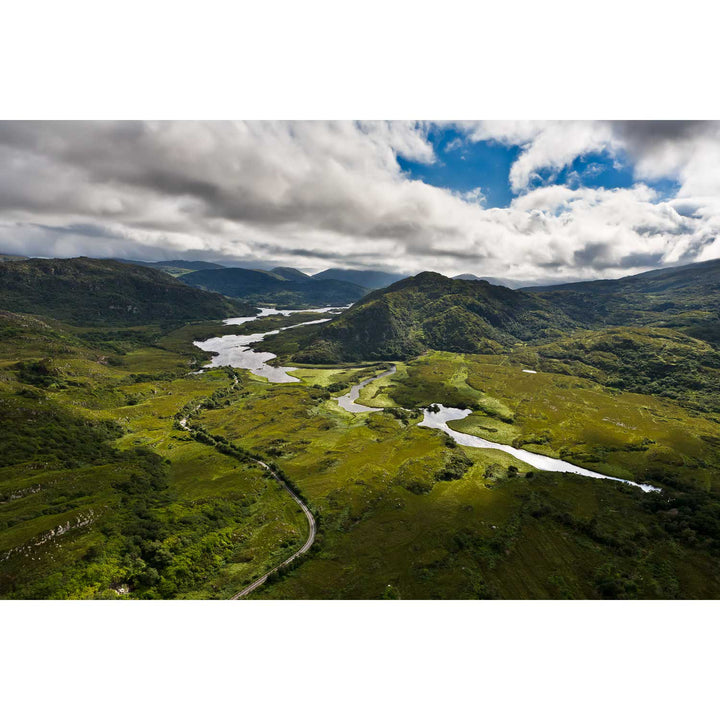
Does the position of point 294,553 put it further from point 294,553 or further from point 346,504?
point 346,504

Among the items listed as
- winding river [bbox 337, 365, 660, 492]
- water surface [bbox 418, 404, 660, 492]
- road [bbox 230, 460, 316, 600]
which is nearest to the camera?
road [bbox 230, 460, 316, 600]

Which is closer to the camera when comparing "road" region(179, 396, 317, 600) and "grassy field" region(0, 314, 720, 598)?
"road" region(179, 396, 317, 600)

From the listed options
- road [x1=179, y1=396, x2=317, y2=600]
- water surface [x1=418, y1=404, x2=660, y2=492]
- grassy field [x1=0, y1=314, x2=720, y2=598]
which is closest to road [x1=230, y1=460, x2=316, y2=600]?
road [x1=179, y1=396, x2=317, y2=600]

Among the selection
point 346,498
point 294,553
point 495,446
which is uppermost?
point 294,553

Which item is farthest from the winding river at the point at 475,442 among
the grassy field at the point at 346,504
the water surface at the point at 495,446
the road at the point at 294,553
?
the road at the point at 294,553

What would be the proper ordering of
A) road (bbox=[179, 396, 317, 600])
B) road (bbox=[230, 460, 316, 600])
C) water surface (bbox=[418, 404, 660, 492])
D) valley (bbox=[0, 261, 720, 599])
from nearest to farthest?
road (bbox=[230, 460, 316, 600]) → road (bbox=[179, 396, 317, 600]) → valley (bbox=[0, 261, 720, 599]) → water surface (bbox=[418, 404, 660, 492])

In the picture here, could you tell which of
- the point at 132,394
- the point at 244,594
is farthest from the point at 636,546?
the point at 132,394

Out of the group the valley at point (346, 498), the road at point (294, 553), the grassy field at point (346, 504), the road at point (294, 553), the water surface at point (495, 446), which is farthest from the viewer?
the water surface at point (495, 446)

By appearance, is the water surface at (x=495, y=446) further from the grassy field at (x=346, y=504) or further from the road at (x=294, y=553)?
the road at (x=294, y=553)

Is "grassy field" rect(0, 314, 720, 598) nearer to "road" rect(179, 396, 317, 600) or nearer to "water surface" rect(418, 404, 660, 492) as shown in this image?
"road" rect(179, 396, 317, 600)

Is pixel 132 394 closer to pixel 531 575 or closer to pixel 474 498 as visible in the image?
pixel 474 498

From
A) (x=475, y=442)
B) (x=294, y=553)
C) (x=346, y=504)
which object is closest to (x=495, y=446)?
(x=475, y=442)
